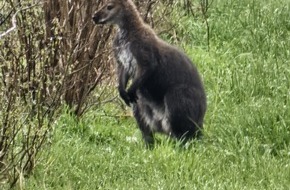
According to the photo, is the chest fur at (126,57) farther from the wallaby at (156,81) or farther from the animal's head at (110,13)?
the animal's head at (110,13)

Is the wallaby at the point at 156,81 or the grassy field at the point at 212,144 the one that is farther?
the wallaby at the point at 156,81

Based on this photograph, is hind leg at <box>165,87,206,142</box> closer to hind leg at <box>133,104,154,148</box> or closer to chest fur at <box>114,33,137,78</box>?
hind leg at <box>133,104,154,148</box>

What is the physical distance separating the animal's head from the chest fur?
0.70 ft

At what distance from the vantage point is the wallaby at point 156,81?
26.5 feet

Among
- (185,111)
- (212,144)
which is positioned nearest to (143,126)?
(185,111)

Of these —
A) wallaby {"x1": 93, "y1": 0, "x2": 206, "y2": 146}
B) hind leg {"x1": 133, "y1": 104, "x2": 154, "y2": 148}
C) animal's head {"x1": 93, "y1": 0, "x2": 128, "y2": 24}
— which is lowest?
hind leg {"x1": 133, "y1": 104, "x2": 154, "y2": 148}

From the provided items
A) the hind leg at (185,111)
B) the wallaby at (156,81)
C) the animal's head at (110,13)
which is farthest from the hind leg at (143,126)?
the animal's head at (110,13)

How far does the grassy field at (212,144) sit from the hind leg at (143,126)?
103 mm

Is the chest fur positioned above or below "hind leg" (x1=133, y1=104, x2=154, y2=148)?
above

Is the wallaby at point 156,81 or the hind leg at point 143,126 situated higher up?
the wallaby at point 156,81

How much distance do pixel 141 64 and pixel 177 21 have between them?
3.28 m

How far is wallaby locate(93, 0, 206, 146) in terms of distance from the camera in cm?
808

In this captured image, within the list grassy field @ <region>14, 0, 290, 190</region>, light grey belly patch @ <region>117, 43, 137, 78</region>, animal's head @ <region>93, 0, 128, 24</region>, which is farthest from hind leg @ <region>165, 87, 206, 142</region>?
animal's head @ <region>93, 0, 128, 24</region>

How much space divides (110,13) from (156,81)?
0.71 metres
